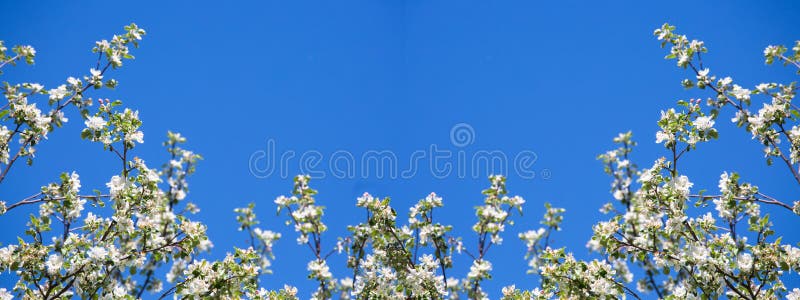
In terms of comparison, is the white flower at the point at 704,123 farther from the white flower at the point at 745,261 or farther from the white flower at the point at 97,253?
the white flower at the point at 97,253

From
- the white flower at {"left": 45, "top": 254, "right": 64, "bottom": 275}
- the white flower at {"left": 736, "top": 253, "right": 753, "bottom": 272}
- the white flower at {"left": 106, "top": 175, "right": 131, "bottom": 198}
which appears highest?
the white flower at {"left": 106, "top": 175, "right": 131, "bottom": 198}

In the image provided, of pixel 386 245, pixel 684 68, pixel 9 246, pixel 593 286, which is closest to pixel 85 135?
pixel 9 246

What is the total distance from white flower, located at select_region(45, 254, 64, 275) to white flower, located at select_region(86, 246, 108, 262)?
277mm

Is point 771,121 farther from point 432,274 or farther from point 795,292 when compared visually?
point 432,274

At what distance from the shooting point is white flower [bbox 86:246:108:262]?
4.42 metres

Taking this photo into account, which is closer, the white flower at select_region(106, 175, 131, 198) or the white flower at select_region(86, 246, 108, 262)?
the white flower at select_region(86, 246, 108, 262)

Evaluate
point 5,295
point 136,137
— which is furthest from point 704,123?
point 5,295

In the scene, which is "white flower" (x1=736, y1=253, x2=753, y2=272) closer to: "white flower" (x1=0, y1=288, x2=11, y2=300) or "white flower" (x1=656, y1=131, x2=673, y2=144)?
"white flower" (x1=656, y1=131, x2=673, y2=144)

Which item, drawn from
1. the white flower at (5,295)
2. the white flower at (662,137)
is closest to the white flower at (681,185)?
the white flower at (662,137)

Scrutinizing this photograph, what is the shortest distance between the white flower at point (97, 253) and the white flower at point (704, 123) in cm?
530

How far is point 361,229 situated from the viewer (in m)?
5.25

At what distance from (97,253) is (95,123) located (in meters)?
1.21

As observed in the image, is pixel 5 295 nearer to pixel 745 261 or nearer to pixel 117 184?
pixel 117 184

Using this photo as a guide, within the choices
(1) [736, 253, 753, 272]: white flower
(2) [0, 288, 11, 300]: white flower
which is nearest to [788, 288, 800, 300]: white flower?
(1) [736, 253, 753, 272]: white flower
